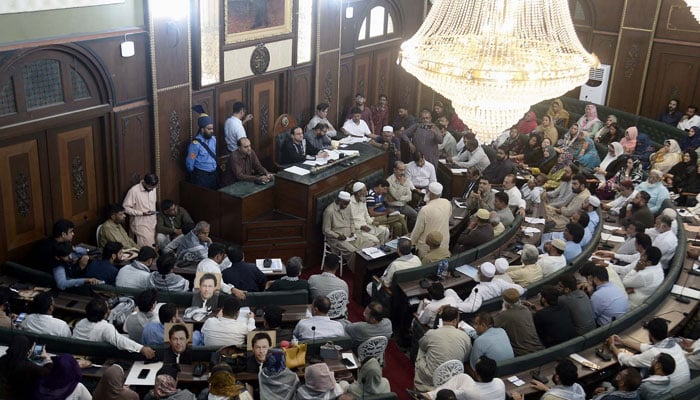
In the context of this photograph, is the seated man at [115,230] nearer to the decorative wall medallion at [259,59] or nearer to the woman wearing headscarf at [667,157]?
the decorative wall medallion at [259,59]

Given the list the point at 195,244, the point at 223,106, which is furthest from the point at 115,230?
the point at 223,106

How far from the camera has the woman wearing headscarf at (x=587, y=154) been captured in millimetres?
12812

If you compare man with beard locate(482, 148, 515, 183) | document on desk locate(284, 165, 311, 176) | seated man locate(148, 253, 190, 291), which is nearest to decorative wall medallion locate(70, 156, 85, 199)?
seated man locate(148, 253, 190, 291)

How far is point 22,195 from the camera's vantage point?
26.6 ft

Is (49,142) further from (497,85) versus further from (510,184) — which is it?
(510,184)

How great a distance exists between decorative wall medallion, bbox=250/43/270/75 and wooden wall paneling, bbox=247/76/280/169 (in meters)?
0.25

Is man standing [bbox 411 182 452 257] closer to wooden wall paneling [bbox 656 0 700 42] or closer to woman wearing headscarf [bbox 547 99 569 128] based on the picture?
woman wearing headscarf [bbox 547 99 569 128]

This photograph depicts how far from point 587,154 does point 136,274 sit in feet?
27.7

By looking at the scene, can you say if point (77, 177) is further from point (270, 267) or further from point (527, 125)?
point (527, 125)

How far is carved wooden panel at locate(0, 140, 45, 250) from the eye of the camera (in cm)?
789

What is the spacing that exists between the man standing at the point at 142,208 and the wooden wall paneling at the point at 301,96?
11.8 feet

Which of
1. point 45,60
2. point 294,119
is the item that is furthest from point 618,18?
point 45,60

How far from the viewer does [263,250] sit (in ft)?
32.8

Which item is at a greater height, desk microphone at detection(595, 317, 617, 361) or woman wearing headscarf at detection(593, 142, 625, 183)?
woman wearing headscarf at detection(593, 142, 625, 183)
